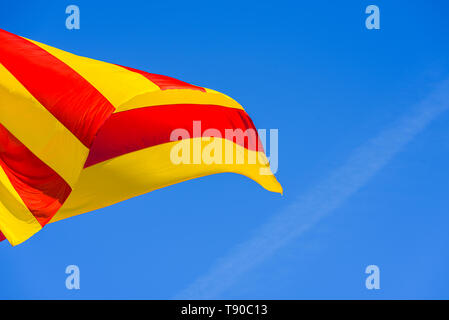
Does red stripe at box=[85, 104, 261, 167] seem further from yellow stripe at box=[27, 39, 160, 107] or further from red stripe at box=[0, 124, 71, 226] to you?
red stripe at box=[0, 124, 71, 226]

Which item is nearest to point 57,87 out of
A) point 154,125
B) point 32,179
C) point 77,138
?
point 77,138

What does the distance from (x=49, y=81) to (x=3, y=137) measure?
1.17m

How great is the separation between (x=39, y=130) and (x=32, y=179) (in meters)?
0.78

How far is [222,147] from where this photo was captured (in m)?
11.6

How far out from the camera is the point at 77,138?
10.3 m

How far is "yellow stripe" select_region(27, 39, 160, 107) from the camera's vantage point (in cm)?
1074

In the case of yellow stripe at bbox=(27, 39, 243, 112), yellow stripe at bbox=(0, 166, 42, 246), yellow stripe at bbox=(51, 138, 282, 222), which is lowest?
yellow stripe at bbox=(0, 166, 42, 246)

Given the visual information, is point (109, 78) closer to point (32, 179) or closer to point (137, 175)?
point (137, 175)

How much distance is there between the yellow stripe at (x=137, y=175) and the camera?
34.1 ft

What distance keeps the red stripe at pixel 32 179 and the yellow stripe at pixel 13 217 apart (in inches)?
3.0

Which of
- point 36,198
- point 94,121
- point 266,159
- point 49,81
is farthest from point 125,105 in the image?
point 266,159

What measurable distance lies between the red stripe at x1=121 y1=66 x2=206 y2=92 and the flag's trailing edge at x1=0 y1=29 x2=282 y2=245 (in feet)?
0.29

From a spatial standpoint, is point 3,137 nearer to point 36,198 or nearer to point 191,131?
point 36,198

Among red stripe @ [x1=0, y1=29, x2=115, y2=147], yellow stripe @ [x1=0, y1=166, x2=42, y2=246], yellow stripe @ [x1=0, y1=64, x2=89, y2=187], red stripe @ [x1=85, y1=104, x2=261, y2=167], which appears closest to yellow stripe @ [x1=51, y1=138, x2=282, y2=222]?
red stripe @ [x1=85, y1=104, x2=261, y2=167]
